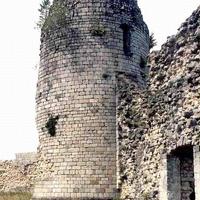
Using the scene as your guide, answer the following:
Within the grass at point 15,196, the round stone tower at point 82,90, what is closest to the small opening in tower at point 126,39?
the round stone tower at point 82,90

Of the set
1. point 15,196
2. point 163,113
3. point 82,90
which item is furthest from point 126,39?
point 15,196

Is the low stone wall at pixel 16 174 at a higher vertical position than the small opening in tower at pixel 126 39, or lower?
lower

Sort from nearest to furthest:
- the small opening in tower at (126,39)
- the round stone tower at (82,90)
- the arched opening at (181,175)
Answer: the arched opening at (181,175) → the round stone tower at (82,90) → the small opening in tower at (126,39)

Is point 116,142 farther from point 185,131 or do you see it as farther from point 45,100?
point 185,131

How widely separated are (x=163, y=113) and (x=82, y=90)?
→ 4.82 meters

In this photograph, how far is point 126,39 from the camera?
16.2 metres

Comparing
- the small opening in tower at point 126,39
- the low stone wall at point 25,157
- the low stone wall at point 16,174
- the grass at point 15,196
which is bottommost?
the grass at point 15,196

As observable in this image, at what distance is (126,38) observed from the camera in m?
16.2

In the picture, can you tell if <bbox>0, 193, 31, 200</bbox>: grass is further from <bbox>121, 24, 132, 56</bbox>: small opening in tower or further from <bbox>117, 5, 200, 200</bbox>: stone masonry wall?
<bbox>121, 24, 132, 56</bbox>: small opening in tower

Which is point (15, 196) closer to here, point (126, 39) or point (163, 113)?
point (126, 39)

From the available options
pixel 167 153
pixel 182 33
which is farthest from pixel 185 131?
pixel 182 33

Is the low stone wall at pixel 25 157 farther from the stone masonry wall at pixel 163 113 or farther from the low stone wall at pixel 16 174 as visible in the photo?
the stone masonry wall at pixel 163 113

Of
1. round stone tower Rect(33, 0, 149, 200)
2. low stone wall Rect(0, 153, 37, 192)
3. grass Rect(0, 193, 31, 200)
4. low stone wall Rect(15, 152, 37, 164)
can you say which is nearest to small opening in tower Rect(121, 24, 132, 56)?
round stone tower Rect(33, 0, 149, 200)

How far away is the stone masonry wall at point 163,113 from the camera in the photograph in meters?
9.70
